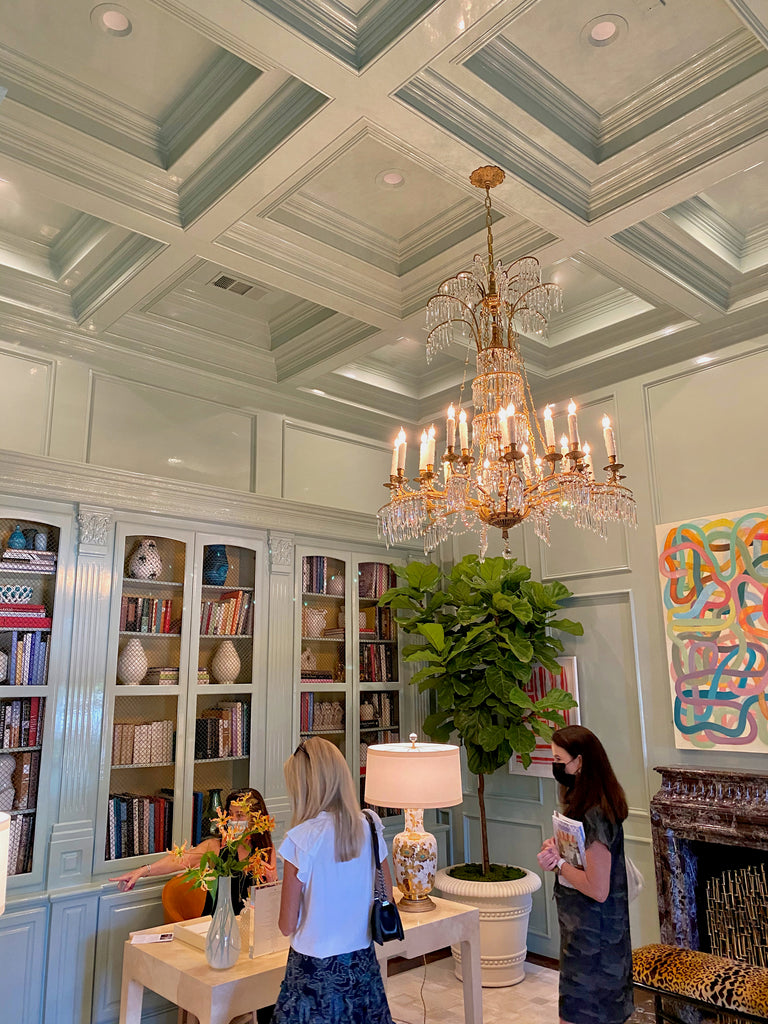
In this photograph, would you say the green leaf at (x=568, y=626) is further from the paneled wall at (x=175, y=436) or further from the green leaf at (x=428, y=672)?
the paneled wall at (x=175, y=436)

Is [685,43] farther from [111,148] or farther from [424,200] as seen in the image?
[111,148]

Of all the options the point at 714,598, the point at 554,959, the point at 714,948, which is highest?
the point at 714,598

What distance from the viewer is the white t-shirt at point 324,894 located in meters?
2.29

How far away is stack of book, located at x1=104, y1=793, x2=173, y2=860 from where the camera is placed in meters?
3.81

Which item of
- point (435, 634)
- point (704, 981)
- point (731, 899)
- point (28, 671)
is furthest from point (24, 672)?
point (731, 899)

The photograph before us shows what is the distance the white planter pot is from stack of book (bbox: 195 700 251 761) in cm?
145

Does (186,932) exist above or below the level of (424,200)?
below

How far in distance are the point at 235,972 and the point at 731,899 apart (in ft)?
8.14

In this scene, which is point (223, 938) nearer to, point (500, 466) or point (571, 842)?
point (571, 842)

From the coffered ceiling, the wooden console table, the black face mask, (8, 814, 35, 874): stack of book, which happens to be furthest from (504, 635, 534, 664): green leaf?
(8, 814, 35, 874): stack of book

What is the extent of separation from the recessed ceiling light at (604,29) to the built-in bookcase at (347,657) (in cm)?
315

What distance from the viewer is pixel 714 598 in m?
4.04

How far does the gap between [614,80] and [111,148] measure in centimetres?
187

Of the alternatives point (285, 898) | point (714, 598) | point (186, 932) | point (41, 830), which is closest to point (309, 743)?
point (285, 898)
